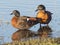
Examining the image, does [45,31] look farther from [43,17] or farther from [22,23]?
[43,17]

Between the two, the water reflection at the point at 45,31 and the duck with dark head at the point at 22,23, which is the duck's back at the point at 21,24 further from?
the water reflection at the point at 45,31

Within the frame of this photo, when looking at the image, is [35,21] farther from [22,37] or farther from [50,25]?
[22,37]

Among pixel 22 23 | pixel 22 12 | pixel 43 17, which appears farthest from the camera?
pixel 22 12

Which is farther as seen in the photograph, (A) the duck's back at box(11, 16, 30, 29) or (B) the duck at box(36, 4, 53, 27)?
(B) the duck at box(36, 4, 53, 27)

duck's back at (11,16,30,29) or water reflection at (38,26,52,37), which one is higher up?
duck's back at (11,16,30,29)

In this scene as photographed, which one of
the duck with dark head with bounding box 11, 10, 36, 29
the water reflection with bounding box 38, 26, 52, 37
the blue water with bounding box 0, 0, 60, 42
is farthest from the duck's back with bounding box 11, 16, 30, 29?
the water reflection with bounding box 38, 26, 52, 37

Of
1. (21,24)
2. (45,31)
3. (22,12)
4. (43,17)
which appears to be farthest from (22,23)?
(22,12)

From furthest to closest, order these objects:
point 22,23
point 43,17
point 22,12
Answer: point 22,12 → point 43,17 → point 22,23

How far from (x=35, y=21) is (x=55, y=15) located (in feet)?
5.87

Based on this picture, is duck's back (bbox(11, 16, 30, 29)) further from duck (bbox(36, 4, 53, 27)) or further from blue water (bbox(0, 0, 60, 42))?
duck (bbox(36, 4, 53, 27))

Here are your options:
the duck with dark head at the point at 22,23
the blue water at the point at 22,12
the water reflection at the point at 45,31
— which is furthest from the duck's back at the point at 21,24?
the water reflection at the point at 45,31

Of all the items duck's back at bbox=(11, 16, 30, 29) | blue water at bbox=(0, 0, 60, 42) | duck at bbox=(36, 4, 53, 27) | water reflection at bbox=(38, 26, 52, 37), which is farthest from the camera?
duck at bbox=(36, 4, 53, 27)

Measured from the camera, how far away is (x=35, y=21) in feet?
35.0

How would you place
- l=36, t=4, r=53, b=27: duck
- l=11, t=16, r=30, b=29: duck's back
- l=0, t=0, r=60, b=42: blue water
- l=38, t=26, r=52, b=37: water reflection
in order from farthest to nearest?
Result: l=36, t=4, r=53, b=27: duck < l=11, t=16, r=30, b=29: duck's back < l=0, t=0, r=60, b=42: blue water < l=38, t=26, r=52, b=37: water reflection
